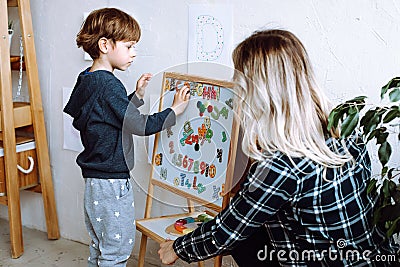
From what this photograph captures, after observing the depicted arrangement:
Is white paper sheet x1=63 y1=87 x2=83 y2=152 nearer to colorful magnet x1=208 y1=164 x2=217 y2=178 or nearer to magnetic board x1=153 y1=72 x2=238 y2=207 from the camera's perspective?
magnetic board x1=153 y1=72 x2=238 y2=207

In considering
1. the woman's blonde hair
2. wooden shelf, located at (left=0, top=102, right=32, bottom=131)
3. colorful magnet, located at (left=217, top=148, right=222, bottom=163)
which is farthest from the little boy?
wooden shelf, located at (left=0, top=102, right=32, bottom=131)

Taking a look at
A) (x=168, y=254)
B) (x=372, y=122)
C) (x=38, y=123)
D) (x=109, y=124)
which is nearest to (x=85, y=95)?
(x=109, y=124)

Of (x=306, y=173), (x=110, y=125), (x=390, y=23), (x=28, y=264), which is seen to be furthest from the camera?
(x=28, y=264)

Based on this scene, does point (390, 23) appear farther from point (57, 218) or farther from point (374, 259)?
point (57, 218)

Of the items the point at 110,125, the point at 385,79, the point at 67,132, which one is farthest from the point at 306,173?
the point at 67,132

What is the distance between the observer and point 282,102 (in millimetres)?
1500

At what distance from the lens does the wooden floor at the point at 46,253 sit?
2682 mm

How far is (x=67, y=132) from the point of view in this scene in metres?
2.86

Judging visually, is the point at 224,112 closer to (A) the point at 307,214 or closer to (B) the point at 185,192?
(B) the point at 185,192

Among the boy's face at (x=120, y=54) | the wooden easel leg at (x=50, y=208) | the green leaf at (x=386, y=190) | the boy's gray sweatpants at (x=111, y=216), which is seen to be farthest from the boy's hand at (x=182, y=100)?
the wooden easel leg at (x=50, y=208)

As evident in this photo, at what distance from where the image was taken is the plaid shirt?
1.44 meters

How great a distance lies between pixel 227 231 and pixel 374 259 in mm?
379

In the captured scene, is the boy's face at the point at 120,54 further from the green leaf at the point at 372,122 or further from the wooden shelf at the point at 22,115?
the green leaf at the point at 372,122

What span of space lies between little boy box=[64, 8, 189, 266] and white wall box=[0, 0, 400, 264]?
34 centimetres
